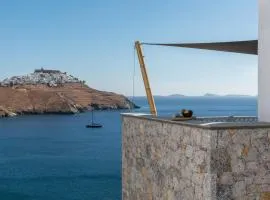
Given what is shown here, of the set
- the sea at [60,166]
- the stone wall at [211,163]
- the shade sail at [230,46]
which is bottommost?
the sea at [60,166]

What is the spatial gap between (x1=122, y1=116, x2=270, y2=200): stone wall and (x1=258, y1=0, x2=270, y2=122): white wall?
0.97m

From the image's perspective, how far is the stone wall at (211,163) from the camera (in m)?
6.55

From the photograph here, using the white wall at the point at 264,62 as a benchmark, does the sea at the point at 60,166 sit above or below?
below

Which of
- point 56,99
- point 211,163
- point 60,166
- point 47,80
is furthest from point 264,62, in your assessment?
point 47,80

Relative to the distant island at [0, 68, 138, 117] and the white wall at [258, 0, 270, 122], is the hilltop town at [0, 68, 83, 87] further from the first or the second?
the white wall at [258, 0, 270, 122]

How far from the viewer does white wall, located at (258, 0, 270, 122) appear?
24.8 ft

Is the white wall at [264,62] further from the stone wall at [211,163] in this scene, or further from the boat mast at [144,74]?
the boat mast at [144,74]

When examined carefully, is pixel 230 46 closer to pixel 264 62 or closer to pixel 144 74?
pixel 264 62

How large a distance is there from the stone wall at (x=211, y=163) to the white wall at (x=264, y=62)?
966mm

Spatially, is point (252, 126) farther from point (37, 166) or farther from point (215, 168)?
point (37, 166)

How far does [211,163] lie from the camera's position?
21.4 ft

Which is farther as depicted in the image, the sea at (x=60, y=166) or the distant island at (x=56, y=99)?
the distant island at (x=56, y=99)

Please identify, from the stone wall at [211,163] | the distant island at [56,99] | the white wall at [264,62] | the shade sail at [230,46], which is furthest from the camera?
the distant island at [56,99]

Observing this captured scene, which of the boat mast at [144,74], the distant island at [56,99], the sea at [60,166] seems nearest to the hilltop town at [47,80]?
the distant island at [56,99]
